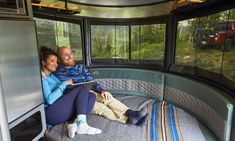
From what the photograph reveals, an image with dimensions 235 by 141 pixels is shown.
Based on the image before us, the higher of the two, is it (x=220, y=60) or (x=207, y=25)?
(x=207, y=25)

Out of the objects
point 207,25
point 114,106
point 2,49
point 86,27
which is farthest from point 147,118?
point 86,27

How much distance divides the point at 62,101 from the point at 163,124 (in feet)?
3.45

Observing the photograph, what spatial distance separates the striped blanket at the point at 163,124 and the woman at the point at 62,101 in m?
0.52

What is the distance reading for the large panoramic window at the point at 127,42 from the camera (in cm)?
263

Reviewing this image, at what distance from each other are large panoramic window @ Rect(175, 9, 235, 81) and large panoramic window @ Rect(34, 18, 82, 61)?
1502 mm

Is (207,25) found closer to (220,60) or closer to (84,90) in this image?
(220,60)

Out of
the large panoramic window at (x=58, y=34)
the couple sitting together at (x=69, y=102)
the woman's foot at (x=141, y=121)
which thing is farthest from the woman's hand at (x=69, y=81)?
the woman's foot at (x=141, y=121)

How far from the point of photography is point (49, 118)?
1645 mm

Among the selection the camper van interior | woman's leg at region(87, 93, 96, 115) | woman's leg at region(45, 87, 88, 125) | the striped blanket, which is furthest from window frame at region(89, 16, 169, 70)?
woman's leg at region(45, 87, 88, 125)

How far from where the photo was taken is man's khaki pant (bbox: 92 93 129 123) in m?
1.86

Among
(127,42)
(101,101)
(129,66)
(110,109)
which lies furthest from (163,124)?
(127,42)

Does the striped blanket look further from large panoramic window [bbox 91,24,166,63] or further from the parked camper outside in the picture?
the parked camper outside

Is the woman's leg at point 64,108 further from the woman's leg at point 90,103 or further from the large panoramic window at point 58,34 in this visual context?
the large panoramic window at point 58,34

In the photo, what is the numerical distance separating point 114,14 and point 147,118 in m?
1.70
